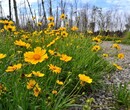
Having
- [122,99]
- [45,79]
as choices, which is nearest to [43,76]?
[45,79]

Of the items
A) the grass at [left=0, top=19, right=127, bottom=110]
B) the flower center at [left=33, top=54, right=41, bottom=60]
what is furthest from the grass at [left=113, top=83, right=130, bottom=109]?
the flower center at [left=33, top=54, right=41, bottom=60]

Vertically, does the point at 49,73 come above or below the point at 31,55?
below

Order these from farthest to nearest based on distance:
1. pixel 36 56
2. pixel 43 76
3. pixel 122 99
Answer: pixel 122 99 → pixel 43 76 → pixel 36 56

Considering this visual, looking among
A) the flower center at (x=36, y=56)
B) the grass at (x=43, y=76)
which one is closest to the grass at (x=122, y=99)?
the grass at (x=43, y=76)

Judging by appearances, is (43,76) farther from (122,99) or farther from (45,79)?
(122,99)

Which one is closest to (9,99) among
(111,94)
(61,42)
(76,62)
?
(111,94)

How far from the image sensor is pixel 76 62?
314cm

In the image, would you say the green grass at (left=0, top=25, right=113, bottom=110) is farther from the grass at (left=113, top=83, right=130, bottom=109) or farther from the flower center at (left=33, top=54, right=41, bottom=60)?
the grass at (left=113, top=83, right=130, bottom=109)

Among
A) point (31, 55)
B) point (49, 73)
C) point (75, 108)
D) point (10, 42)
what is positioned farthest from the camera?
point (10, 42)

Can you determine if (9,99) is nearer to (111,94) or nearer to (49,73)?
(49,73)

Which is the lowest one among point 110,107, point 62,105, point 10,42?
point 110,107

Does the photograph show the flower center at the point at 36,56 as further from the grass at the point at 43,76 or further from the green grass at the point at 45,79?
the green grass at the point at 45,79

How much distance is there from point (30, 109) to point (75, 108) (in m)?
0.56

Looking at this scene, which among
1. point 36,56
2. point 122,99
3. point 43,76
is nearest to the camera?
point 36,56
